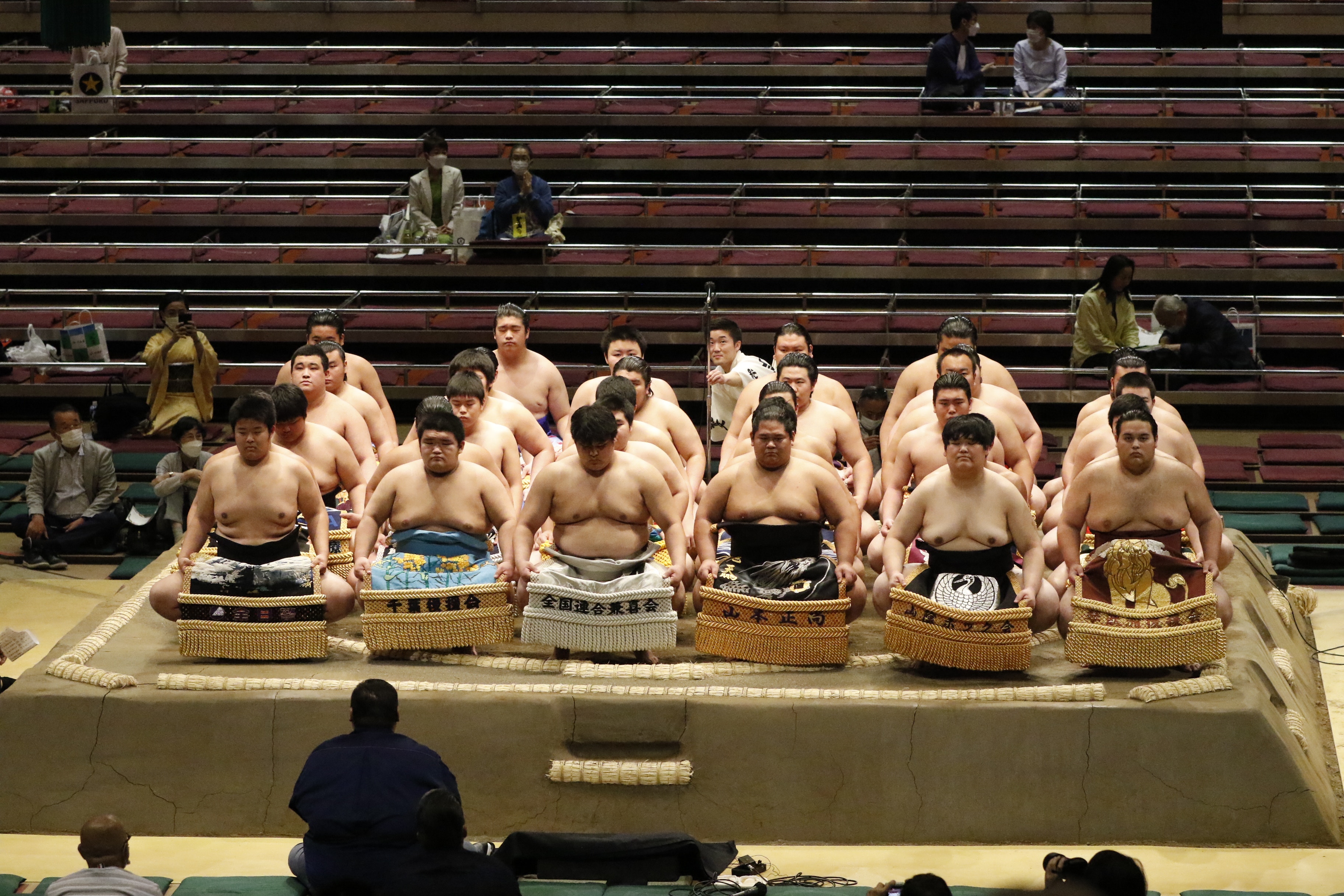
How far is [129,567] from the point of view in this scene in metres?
6.46

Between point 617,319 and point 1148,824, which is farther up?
point 617,319

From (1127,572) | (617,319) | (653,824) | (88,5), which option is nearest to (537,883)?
(653,824)

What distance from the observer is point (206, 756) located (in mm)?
4410

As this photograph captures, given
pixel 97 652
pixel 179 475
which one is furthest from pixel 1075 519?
pixel 179 475

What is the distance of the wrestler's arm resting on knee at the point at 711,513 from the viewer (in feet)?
Result: 15.6

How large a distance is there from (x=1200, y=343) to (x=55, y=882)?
585cm

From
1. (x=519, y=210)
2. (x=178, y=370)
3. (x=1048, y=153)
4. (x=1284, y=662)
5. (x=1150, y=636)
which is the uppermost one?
(x=1048, y=153)

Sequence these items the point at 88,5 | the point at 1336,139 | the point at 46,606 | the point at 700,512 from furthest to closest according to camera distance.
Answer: the point at 1336,139, the point at 46,606, the point at 88,5, the point at 700,512

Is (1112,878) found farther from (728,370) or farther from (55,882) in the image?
(728,370)

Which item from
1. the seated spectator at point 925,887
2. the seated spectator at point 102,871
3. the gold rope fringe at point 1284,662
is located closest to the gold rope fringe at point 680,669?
the gold rope fringe at point 1284,662

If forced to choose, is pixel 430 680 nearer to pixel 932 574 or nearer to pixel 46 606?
pixel 932 574

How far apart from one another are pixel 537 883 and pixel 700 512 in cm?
139

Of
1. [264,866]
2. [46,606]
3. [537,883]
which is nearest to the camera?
[537,883]

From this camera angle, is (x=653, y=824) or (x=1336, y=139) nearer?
(x=653, y=824)
